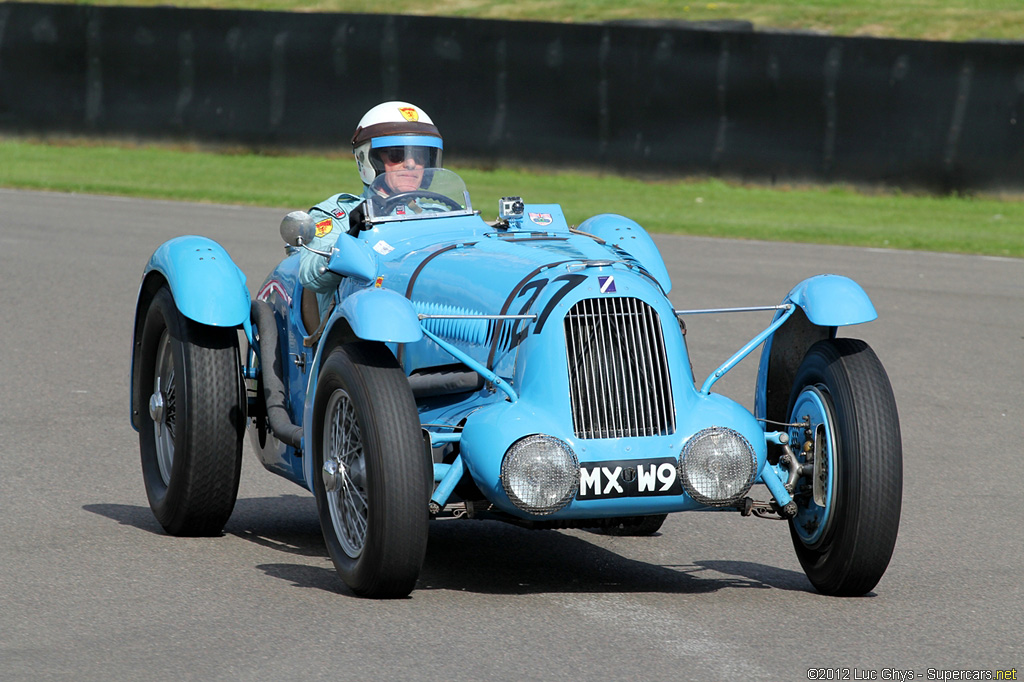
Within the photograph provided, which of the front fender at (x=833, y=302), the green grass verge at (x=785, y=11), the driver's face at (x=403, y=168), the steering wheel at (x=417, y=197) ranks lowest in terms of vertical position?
the front fender at (x=833, y=302)

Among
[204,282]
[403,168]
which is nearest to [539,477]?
[204,282]

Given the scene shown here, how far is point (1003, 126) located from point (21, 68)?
46.0 ft

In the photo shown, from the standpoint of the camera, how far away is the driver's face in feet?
22.7

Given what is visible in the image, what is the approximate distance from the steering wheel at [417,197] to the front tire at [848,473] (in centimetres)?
188

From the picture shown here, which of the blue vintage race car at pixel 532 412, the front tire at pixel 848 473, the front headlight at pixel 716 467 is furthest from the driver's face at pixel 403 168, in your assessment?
the front headlight at pixel 716 467

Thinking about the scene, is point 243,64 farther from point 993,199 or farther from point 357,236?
point 357,236

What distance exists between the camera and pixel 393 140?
6.95 m

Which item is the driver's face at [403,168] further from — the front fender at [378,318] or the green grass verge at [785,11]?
the green grass verge at [785,11]

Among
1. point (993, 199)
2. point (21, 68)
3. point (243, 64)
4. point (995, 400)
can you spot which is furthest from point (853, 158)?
point (21, 68)

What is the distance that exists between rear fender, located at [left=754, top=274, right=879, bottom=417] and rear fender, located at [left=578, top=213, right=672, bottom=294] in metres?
0.73

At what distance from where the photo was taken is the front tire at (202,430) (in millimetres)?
6285

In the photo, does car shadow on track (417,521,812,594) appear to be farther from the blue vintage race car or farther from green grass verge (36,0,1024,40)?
green grass verge (36,0,1024,40)

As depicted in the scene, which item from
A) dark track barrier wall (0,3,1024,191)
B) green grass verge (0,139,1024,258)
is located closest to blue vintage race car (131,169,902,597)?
green grass verge (0,139,1024,258)

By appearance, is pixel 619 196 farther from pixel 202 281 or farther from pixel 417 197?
pixel 202 281
